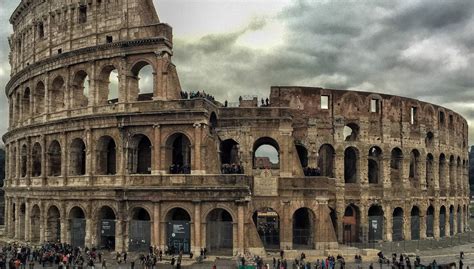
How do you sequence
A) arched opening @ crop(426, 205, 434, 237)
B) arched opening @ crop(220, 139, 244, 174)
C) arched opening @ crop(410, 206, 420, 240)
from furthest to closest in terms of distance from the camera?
arched opening @ crop(426, 205, 434, 237) < arched opening @ crop(410, 206, 420, 240) < arched opening @ crop(220, 139, 244, 174)

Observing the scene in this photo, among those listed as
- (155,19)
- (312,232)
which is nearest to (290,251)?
(312,232)

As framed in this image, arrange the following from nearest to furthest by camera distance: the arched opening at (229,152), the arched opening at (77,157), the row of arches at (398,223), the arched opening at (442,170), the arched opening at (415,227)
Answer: the arched opening at (77,157) → the arched opening at (229,152) → the row of arches at (398,223) → the arched opening at (415,227) → the arched opening at (442,170)

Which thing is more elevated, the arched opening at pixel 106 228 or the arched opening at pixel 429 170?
the arched opening at pixel 429 170

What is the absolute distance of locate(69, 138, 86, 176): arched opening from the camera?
3403 centimetres

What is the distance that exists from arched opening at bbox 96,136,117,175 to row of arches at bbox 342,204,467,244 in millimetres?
17674

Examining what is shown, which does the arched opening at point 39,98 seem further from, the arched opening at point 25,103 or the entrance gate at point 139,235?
the entrance gate at point 139,235

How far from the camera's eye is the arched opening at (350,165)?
3862 cm

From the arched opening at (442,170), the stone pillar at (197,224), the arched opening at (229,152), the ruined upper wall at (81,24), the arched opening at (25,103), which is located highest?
the ruined upper wall at (81,24)

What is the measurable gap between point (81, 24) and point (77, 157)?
9525 millimetres

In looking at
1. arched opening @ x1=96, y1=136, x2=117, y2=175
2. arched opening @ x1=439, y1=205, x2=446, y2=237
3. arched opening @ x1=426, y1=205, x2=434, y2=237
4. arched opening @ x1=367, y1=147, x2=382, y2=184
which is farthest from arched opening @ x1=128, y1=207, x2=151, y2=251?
arched opening @ x1=439, y1=205, x2=446, y2=237

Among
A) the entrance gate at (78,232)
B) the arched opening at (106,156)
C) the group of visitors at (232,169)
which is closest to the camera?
the group of visitors at (232,169)

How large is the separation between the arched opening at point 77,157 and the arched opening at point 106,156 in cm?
205

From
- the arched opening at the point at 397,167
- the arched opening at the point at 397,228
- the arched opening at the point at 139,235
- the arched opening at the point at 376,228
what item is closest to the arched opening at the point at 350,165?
the arched opening at the point at 376,228

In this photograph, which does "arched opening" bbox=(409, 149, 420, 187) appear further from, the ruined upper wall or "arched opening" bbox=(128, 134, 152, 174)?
the ruined upper wall
